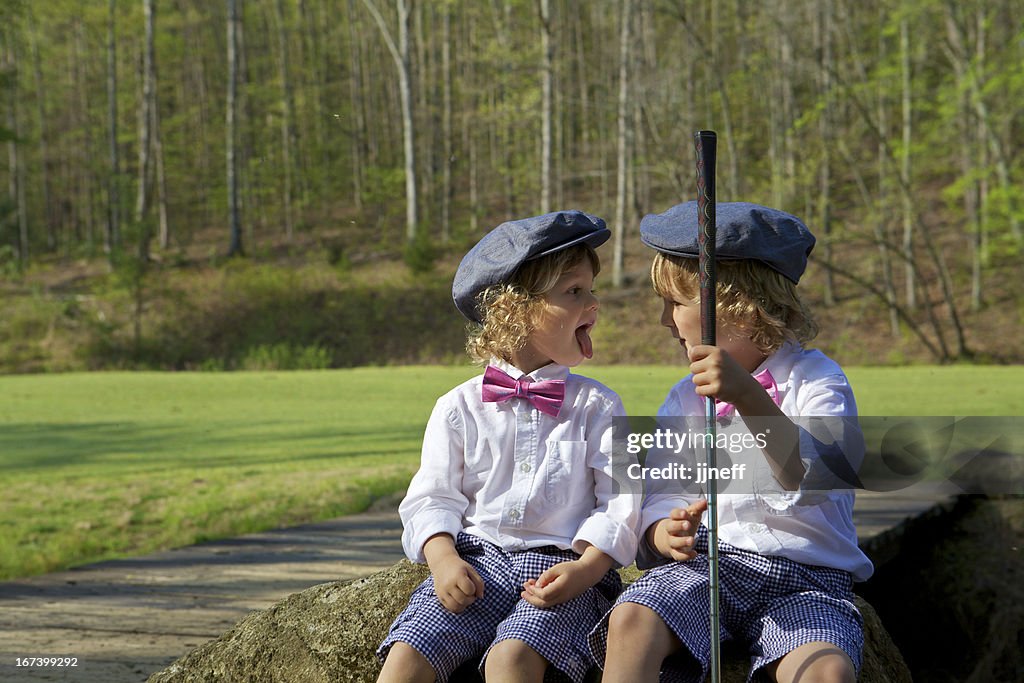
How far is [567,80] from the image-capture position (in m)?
32.6

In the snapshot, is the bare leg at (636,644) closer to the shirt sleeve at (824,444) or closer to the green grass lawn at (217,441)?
the shirt sleeve at (824,444)

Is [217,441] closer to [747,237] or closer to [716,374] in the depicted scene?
[747,237]

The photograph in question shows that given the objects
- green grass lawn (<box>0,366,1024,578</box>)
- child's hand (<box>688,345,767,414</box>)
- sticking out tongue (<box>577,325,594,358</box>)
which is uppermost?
child's hand (<box>688,345,767,414</box>)

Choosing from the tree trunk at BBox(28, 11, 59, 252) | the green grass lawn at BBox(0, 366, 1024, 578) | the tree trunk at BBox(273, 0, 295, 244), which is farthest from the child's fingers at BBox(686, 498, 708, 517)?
the tree trunk at BBox(28, 11, 59, 252)

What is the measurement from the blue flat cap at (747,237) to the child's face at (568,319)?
17 centimetres

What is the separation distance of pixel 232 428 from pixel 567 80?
2302cm

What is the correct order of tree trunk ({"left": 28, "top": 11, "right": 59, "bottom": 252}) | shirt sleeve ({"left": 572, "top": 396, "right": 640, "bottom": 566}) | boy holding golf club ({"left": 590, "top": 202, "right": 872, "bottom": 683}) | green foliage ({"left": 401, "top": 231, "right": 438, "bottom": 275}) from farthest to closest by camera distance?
tree trunk ({"left": 28, "top": 11, "right": 59, "bottom": 252}), green foliage ({"left": 401, "top": 231, "right": 438, "bottom": 275}), shirt sleeve ({"left": 572, "top": 396, "right": 640, "bottom": 566}), boy holding golf club ({"left": 590, "top": 202, "right": 872, "bottom": 683})

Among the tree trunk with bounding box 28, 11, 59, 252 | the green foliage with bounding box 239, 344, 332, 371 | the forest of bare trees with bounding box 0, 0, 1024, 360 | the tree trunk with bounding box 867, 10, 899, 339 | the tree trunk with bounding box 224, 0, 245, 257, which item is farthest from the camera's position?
the tree trunk with bounding box 28, 11, 59, 252

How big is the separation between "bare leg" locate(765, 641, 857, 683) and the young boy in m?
0.35

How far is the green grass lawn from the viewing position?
6.38 m

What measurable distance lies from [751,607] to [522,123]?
25.1 meters

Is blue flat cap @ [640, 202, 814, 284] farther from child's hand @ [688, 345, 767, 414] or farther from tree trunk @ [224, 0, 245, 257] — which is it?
tree trunk @ [224, 0, 245, 257]

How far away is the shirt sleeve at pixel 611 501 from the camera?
2053 mm

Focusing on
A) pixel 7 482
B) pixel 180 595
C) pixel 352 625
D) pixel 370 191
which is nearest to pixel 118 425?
pixel 7 482
